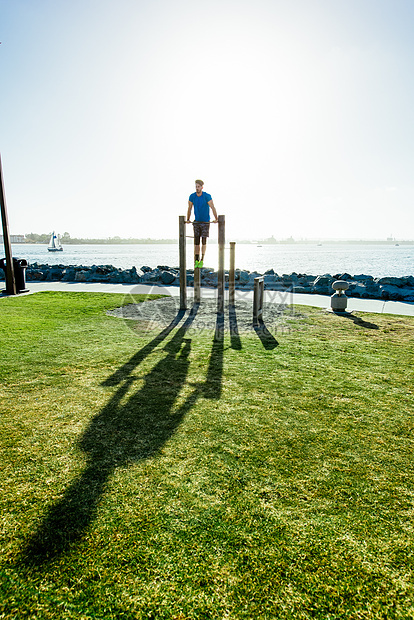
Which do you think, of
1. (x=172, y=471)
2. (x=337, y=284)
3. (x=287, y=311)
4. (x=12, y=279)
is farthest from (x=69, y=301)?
(x=172, y=471)

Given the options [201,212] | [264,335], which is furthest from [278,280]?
[264,335]

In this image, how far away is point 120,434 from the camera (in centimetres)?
271

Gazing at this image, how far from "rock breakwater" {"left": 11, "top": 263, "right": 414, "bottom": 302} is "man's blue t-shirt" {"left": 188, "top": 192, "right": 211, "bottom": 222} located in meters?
5.11

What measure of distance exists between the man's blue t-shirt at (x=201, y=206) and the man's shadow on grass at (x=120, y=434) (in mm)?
4198

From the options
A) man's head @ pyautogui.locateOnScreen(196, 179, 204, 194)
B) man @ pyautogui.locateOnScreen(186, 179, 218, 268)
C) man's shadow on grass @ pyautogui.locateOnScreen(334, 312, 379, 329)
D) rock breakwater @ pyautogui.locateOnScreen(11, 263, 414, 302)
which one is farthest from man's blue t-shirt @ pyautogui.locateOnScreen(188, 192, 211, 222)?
rock breakwater @ pyautogui.locateOnScreen(11, 263, 414, 302)

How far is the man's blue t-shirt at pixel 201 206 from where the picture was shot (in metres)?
7.91

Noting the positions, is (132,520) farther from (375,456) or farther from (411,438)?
(411,438)

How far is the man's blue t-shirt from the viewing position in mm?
7910

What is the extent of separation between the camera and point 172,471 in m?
2.25

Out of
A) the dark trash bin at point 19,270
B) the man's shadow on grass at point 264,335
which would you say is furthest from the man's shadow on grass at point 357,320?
the dark trash bin at point 19,270

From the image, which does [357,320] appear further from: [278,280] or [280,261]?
[280,261]

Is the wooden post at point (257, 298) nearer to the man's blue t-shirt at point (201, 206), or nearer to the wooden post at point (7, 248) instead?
the man's blue t-shirt at point (201, 206)

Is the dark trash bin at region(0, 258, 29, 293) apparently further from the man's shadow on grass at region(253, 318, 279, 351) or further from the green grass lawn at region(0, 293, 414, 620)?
the man's shadow on grass at region(253, 318, 279, 351)

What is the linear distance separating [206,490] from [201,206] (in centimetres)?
680
